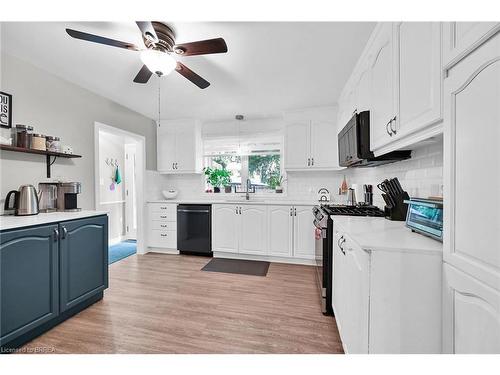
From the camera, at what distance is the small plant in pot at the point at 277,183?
4040mm

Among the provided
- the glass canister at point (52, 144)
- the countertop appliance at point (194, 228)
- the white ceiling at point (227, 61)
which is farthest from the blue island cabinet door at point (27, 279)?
the countertop appliance at point (194, 228)

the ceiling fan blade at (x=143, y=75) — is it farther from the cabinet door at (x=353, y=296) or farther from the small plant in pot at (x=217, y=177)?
the small plant in pot at (x=217, y=177)

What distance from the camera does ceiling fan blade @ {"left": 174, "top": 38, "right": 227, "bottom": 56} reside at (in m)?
1.55

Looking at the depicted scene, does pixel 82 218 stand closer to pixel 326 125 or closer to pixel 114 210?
pixel 114 210

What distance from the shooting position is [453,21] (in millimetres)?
895

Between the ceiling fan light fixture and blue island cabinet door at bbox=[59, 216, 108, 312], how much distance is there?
146cm

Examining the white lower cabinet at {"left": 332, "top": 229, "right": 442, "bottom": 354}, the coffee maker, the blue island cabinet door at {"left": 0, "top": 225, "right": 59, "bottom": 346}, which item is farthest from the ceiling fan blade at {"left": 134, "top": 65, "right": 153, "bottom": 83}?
the white lower cabinet at {"left": 332, "top": 229, "right": 442, "bottom": 354}

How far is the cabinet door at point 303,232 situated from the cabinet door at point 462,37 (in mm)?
2554

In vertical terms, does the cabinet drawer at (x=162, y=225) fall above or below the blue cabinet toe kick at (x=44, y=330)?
above

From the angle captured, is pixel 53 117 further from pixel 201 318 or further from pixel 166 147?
pixel 201 318

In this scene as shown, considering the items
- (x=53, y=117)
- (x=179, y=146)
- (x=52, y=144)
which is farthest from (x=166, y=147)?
(x=52, y=144)

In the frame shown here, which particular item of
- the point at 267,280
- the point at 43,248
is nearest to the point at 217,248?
the point at 267,280

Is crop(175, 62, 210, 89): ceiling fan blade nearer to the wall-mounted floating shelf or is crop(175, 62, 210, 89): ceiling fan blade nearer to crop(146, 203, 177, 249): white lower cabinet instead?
the wall-mounted floating shelf
